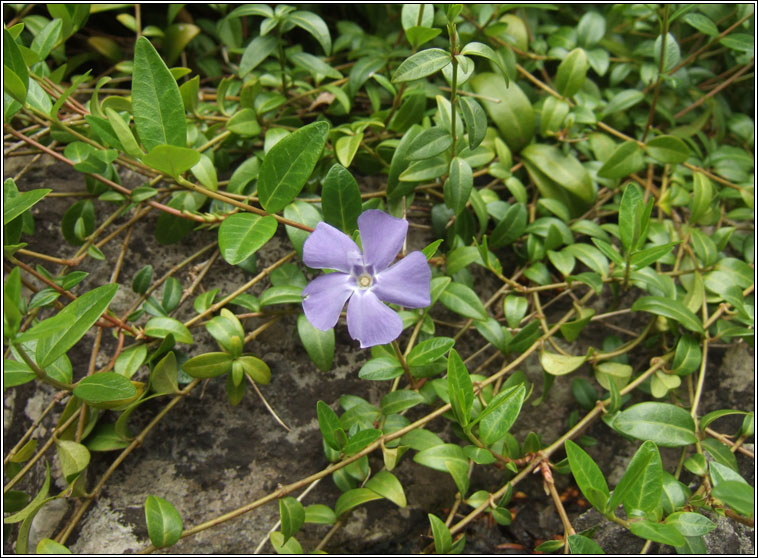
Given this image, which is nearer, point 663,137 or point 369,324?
point 369,324

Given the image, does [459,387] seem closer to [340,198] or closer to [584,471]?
[584,471]

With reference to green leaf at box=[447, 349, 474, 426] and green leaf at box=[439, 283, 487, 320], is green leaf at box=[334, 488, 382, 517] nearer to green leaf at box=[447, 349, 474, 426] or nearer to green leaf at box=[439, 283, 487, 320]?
green leaf at box=[447, 349, 474, 426]

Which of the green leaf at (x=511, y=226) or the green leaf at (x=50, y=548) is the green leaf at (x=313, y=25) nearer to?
the green leaf at (x=511, y=226)

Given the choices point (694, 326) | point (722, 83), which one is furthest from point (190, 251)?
point (722, 83)

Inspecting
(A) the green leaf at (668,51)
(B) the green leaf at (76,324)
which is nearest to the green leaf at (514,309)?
(A) the green leaf at (668,51)

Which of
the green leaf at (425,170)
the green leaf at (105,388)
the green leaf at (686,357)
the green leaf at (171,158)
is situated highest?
the green leaf at (171,158)

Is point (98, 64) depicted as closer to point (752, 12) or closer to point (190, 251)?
point (190, 251)
